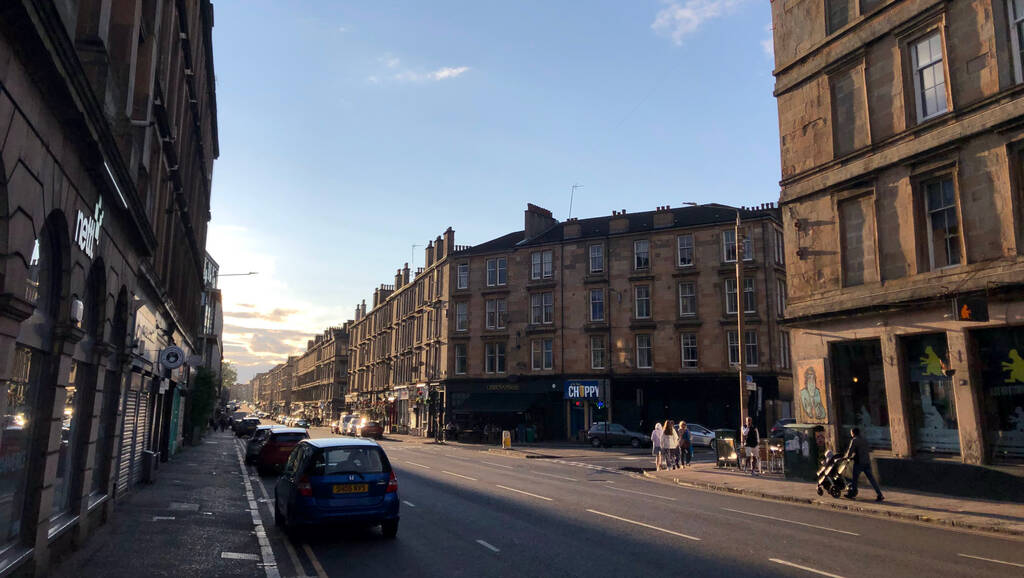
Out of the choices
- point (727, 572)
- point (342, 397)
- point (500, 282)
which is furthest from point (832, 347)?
point (342, 397)

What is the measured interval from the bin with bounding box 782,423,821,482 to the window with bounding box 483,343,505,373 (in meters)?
30.9

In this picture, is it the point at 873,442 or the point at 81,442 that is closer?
the point at 81,442

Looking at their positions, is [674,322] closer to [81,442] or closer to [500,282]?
[500,282]

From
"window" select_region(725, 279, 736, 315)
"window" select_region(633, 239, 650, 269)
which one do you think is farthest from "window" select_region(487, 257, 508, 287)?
"window" select_region(725, 279, 736, 315)

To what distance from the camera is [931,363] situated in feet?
58.1

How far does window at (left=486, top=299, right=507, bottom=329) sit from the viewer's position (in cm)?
5181

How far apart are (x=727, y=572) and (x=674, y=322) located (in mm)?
36974

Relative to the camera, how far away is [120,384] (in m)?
13.8

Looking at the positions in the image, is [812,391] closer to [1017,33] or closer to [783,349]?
A: [1017,33]

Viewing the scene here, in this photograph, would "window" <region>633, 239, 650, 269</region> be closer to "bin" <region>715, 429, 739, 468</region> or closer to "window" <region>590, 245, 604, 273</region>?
"window" <region>590, 245, 604, 273</region>

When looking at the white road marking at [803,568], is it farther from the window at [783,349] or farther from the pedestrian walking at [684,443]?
the window at [783,349]

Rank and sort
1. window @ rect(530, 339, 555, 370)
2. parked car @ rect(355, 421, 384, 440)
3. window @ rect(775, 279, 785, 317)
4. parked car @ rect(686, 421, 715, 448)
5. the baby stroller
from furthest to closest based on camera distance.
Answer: parked car @ rect(355, 421, 384, 440)
window @ rect(530, 339, 555, 370)
window @ rect(775, 279, 785, 317)
parked car @ rect(686, 421, 715, 448)
the baby stroller

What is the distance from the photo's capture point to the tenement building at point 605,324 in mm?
42625

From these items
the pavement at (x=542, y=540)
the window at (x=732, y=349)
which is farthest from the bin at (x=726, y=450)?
the window at (x=732, y=349)
